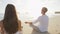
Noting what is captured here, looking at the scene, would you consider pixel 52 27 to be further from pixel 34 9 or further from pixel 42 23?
pixel 34 9

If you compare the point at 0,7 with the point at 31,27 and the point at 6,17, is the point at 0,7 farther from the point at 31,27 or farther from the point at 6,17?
the point at 6,17

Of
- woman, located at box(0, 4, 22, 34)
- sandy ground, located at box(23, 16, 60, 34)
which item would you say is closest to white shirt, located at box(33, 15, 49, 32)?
sandy ground, located at box(23, 16, 60, 34)

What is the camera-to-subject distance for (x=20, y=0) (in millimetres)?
4332

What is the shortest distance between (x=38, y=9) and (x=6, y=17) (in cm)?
218

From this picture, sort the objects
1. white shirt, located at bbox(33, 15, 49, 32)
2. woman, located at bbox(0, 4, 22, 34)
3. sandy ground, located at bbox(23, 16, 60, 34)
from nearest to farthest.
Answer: woman, located at bbox(0, 4, 22, 34) < white shirt, located at bbox(33, 15, 49, 32) < sandy ground, located at bbox(23, 16, 60, 34)

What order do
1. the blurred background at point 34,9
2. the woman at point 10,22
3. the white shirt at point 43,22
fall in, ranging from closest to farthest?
the woman at point 10,22 → the white shirt at point 43,22 → the blurred background at point 34,9

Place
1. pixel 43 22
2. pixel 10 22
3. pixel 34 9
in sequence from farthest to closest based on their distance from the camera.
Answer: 1. pixel 34 9
2. pixel 43 22
3. pixel 10 22

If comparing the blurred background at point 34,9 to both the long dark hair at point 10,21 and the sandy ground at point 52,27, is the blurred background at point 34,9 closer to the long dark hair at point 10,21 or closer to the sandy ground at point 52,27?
the sandy ground at point 52,27

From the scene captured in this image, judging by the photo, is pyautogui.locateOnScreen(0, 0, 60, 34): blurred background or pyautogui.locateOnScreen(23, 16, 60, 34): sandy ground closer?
pyautogui.locateOnScreen(23, 16, 60, 34): sandy ground

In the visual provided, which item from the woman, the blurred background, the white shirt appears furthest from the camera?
the blurred background

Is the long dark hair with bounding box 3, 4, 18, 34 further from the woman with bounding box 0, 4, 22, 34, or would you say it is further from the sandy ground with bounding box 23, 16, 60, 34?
the sandy ground with bounding box 23, 16, 60, 34

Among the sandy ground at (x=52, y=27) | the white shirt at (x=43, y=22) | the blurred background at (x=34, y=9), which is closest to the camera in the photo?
the white shirt at (x=43, y=22)

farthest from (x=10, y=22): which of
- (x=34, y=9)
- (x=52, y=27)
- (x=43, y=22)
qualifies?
(x=34, y=9)

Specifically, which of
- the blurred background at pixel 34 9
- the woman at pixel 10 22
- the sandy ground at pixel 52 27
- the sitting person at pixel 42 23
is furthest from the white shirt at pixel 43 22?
the woman at pixel 10 22
